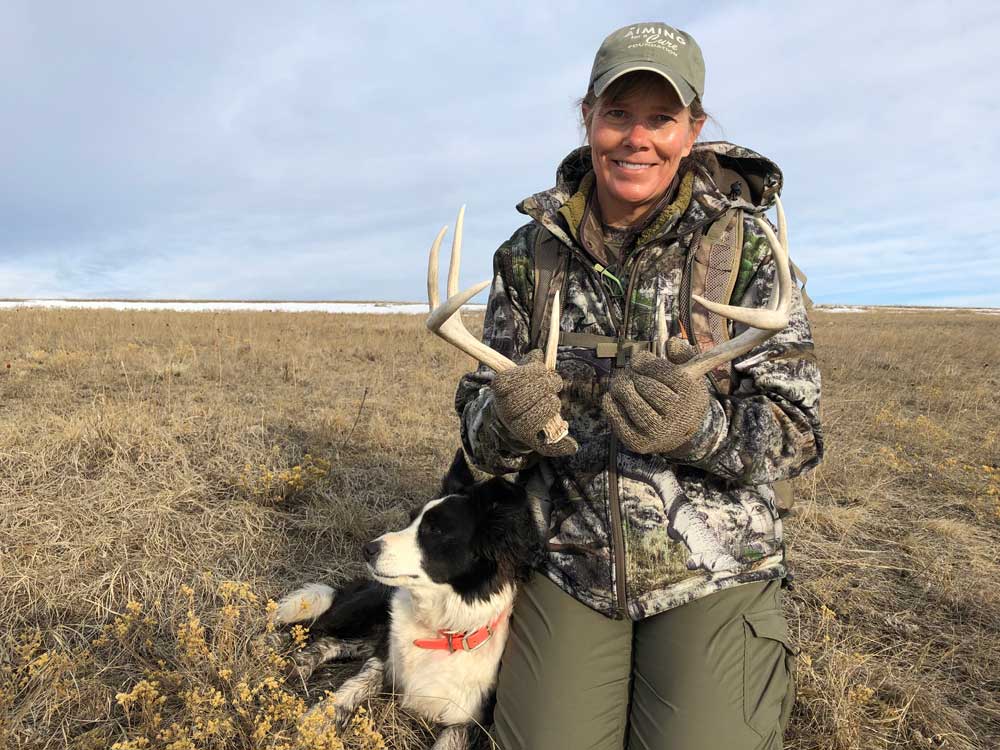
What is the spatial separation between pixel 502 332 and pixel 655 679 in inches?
66.5

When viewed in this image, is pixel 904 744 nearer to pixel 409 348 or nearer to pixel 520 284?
pixel 520 284

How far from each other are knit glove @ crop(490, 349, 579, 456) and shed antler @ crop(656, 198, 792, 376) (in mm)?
484

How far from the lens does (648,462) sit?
8.29ft

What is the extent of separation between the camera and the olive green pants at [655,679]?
7.56ft

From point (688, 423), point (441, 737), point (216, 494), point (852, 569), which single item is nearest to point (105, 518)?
point (216, 494)

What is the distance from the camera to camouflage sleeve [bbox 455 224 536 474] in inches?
104

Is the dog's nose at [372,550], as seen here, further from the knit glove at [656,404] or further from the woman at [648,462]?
the knit glove at [656,404]

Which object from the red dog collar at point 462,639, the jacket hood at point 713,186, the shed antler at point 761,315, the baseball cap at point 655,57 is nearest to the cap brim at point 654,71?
the baseball cap at point 655,57

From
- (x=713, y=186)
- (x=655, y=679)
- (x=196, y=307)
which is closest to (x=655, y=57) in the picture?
(x=713, y=186)

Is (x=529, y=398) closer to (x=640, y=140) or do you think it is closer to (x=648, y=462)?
(x=648, y=462)

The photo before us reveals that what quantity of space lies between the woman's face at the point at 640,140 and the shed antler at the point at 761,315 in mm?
629

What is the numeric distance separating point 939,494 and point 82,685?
6214 millimetres

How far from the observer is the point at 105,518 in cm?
372

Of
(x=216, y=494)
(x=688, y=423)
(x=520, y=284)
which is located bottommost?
(x=216, y=494)
